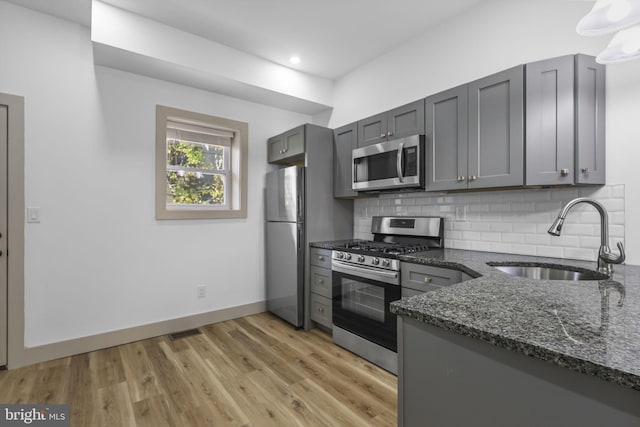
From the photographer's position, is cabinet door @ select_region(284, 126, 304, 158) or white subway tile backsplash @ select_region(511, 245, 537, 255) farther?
cabinet door @ select_region(284, 126, 304, 158)

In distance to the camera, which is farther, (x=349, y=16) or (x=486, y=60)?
(x=349, y=16)

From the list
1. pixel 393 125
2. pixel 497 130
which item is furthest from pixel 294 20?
pixel 497 130

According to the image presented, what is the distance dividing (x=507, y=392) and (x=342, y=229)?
2796 millimetres

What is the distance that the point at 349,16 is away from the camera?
2598mm

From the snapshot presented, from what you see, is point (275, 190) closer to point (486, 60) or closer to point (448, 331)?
point (486, 60)

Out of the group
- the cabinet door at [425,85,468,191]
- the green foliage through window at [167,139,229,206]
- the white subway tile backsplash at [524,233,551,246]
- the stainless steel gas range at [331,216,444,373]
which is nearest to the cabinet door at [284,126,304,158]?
the green foliage through window at [167,139,229,206]

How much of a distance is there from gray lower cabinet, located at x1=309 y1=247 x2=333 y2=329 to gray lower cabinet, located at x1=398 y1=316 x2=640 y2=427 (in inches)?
77.7

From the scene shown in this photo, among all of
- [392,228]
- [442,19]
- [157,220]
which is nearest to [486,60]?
[442,19]

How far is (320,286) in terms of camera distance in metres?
3.07

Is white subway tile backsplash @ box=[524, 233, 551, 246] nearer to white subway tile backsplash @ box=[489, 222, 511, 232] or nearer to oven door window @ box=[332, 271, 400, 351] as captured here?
white subway tile backsplash @ box=[489, 222, 511, 232]

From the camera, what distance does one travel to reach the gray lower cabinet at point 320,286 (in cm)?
296

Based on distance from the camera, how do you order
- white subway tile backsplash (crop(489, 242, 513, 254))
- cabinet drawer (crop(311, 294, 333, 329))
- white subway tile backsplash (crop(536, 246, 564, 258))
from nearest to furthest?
white subway tile backsplash (crop(536, 246, 564, 258)), white subway tile backsplash (crop(489, 242, 513, 254)), cabinet drawer (crop(311, 294, 333, 329))

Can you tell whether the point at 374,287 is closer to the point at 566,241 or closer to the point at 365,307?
the point at 365,307

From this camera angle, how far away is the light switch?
240 cm
